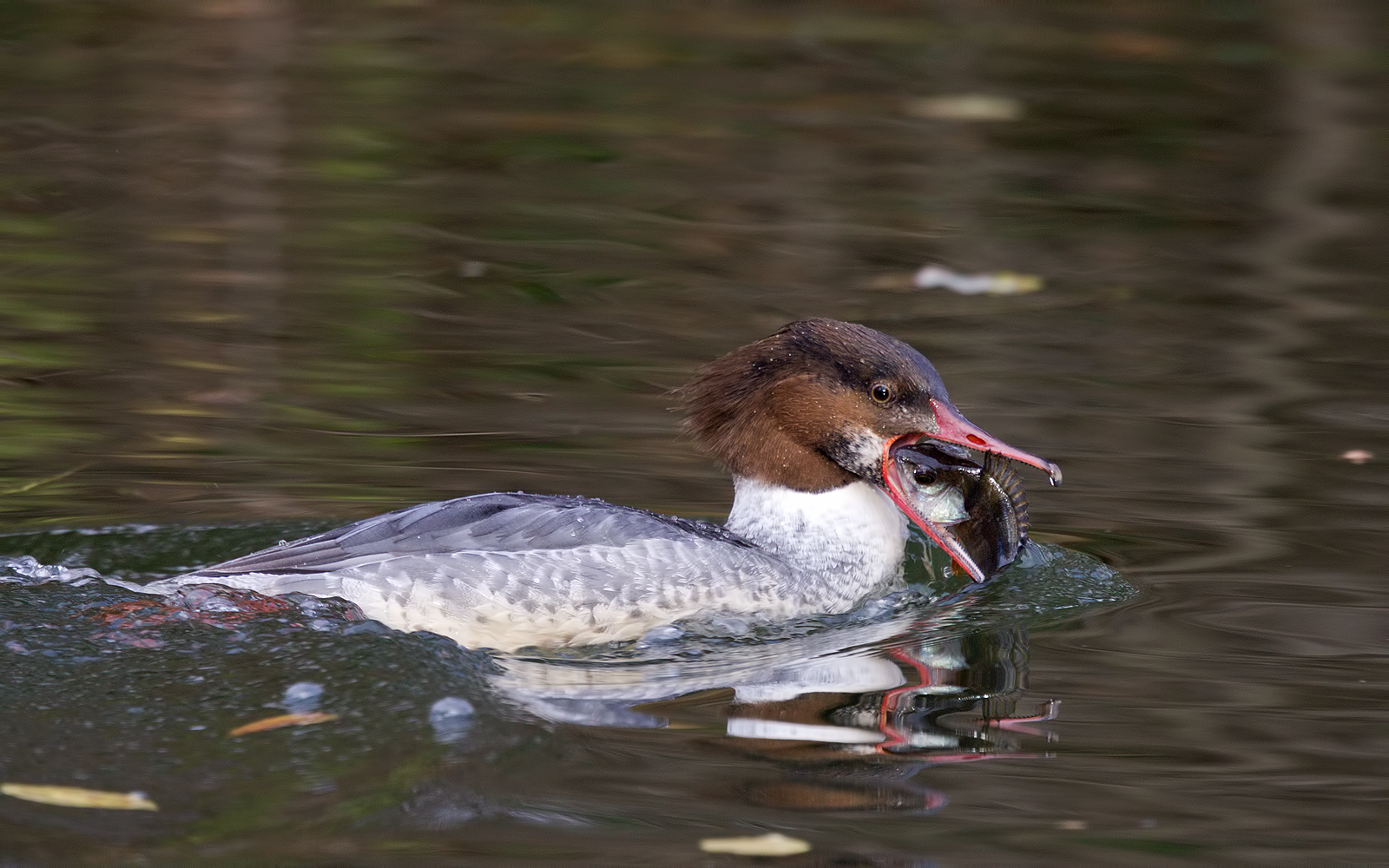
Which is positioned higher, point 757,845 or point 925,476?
point 925,476

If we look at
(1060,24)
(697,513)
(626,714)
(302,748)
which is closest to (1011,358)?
(697,513)

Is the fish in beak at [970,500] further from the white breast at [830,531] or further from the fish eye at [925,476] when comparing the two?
the white breast at [830,531]

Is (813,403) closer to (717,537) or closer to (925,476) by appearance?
(925,476)

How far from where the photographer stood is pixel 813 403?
6133 millimetres

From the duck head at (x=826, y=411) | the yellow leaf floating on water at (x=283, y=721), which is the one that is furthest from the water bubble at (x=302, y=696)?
the duck head at (x=826, y=411)

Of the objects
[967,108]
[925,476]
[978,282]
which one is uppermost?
[967,108]

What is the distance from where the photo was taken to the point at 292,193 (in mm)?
10906

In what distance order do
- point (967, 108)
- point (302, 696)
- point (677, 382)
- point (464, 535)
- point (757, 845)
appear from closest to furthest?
point (757, 845)
point (302, 696)
point (464, 535)
point (677, 382)
point (967, 108)

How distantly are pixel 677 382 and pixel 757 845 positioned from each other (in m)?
4.26

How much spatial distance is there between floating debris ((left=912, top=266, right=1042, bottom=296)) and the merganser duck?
3.54 metres

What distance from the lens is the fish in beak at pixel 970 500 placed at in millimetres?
6250

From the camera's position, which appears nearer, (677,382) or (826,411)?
(826,411)

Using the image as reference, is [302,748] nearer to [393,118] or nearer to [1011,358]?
[1011,358]

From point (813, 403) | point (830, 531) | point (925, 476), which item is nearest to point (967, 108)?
point (925, 476)
